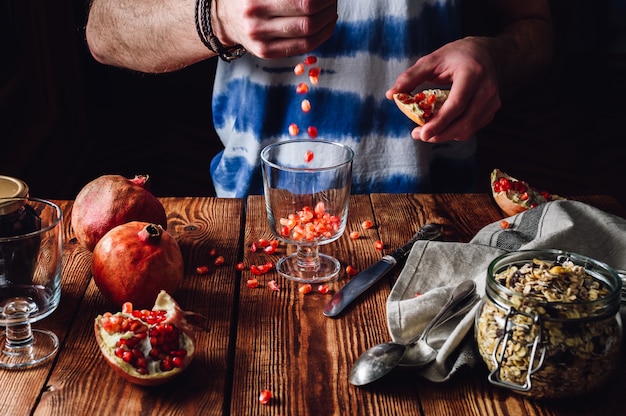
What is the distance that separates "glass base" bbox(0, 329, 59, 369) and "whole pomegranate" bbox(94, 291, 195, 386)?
96 millimetres

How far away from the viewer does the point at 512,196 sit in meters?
1.59

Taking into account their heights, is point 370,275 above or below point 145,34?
below

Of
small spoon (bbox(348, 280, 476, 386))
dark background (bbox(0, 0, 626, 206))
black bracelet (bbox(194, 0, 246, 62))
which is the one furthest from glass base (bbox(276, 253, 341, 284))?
dark background (bbox(0, 0, 626, 206))

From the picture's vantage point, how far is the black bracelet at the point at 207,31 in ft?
4.94

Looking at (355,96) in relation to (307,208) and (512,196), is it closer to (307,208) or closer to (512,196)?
(512,196)

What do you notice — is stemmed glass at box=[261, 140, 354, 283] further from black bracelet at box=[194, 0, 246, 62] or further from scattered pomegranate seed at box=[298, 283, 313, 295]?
black bracelet at box=[194, 0, 246, 62]

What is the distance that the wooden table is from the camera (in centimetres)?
100

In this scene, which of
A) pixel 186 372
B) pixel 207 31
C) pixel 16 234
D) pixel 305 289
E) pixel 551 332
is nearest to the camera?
pixel 551 332

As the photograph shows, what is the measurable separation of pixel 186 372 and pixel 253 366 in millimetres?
95

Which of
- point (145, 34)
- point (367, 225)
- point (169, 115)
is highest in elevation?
point (145, 34)

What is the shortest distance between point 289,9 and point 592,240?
69cm

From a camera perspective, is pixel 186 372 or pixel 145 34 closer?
pixel 186 372

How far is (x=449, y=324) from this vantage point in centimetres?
116

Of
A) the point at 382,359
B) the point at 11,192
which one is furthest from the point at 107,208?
the point at 382,359
